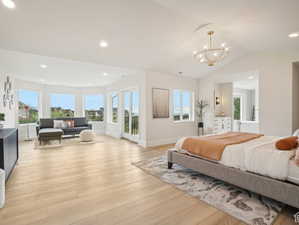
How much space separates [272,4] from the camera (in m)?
2.69

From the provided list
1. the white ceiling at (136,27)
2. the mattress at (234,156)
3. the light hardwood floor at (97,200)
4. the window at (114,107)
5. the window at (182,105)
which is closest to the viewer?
the light hardwood floor at (97,200)

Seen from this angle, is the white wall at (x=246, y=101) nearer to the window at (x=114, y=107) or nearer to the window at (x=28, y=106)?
the window at (x=114, y=107)

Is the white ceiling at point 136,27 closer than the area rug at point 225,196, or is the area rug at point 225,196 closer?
the area rug at point 225,196

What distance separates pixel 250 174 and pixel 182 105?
436 centimetres

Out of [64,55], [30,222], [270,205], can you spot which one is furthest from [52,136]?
[270,205]

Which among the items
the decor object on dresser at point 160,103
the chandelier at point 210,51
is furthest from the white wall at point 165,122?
the chandelier at point 210,51

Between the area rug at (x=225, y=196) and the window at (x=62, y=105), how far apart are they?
21.3ft

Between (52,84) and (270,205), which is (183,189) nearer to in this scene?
(270,205)

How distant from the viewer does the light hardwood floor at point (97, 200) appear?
177 centimetres

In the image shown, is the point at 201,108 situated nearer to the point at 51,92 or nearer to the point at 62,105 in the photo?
the point at 62,105

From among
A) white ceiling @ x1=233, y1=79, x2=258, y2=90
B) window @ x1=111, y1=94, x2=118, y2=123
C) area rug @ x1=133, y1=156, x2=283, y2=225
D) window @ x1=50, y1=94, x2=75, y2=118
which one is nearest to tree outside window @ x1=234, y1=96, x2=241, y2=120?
white ceiling @ x1=233, y1=79, x2=258, y2=90

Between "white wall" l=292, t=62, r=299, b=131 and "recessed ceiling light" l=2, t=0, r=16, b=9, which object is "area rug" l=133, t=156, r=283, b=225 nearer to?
"white wall" l=292, t=62, r=299, b=131

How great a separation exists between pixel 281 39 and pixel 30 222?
570 cm

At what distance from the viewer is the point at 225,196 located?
2.23 m
